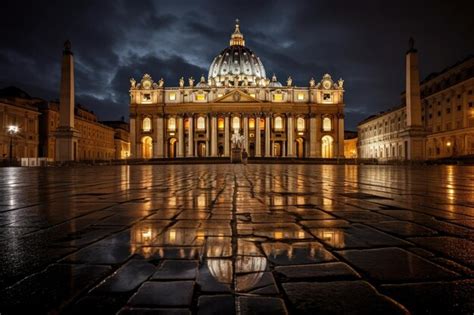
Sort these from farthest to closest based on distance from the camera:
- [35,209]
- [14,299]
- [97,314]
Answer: [35,209]
[14,299]
[97,314]

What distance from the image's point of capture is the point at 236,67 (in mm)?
97812

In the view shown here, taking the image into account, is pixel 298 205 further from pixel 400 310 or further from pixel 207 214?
pixel 400 310

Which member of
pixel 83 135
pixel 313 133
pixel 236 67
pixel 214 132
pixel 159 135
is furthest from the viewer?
pixel 236 67

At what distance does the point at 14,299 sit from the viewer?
1.55 metres

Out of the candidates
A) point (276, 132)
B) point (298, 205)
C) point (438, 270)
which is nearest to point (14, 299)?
point (438, 270)

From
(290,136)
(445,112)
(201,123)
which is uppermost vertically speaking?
(201,123)

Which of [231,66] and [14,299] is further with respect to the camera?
[231,66]

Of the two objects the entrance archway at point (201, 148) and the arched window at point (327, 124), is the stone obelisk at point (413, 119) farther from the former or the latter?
the entrance archway at point (201, 148)

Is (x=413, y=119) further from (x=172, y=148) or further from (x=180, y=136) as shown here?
(x=172, y=148)

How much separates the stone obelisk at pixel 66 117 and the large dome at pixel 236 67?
62916 millimetres

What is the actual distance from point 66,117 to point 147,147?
170 ft

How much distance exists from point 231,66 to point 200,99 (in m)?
21.1

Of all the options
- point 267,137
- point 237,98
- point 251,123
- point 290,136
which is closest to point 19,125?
point 237,98

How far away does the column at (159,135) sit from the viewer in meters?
79.5
